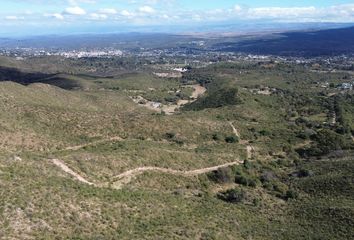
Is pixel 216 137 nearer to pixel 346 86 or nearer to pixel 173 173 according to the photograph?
pixel 173 173

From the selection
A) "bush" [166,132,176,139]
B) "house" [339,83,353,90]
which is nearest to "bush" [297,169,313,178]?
"bush" [166,132,176,139]

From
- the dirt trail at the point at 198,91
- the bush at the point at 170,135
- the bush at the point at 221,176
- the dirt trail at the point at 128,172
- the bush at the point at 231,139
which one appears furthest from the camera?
the dirt trail at the point at 198,91

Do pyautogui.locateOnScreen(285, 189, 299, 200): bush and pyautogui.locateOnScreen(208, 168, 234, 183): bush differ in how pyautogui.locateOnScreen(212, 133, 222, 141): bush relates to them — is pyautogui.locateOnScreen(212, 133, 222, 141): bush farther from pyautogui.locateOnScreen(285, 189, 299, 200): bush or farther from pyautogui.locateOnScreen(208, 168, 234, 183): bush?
pyautogui.locateOnScreen(285, 189, 299, 200): bush

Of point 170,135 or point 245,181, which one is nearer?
point 245,181

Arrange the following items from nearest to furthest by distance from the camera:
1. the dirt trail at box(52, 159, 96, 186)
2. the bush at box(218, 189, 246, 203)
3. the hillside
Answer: the hillside, the dirt trail at box(52, 159, 96, 186), the bush at box(218, 189, 246, 203)

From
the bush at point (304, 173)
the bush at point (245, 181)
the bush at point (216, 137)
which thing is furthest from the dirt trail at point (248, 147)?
the bush at point (245, 181)

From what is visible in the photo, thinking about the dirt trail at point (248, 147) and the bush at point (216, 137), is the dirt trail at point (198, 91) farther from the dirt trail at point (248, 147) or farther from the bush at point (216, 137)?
the bush at point (216, 137)

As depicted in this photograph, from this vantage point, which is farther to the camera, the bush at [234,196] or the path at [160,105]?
the path at [160,105]

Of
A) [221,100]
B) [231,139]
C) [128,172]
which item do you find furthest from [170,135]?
[221,100]

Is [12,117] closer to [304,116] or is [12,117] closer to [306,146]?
[306,146]

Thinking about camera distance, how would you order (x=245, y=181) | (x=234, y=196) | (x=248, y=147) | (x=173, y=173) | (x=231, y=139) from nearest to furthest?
(x=234, y=196) < (x=173, y=173) < (x=245, y=181) < (x=248, y=147) < (x=231, y=139)

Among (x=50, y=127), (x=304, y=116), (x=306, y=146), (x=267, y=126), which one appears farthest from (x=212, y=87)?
(x=50, y=127)

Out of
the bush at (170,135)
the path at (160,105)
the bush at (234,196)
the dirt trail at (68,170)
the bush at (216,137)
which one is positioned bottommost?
the path at (160,105)
